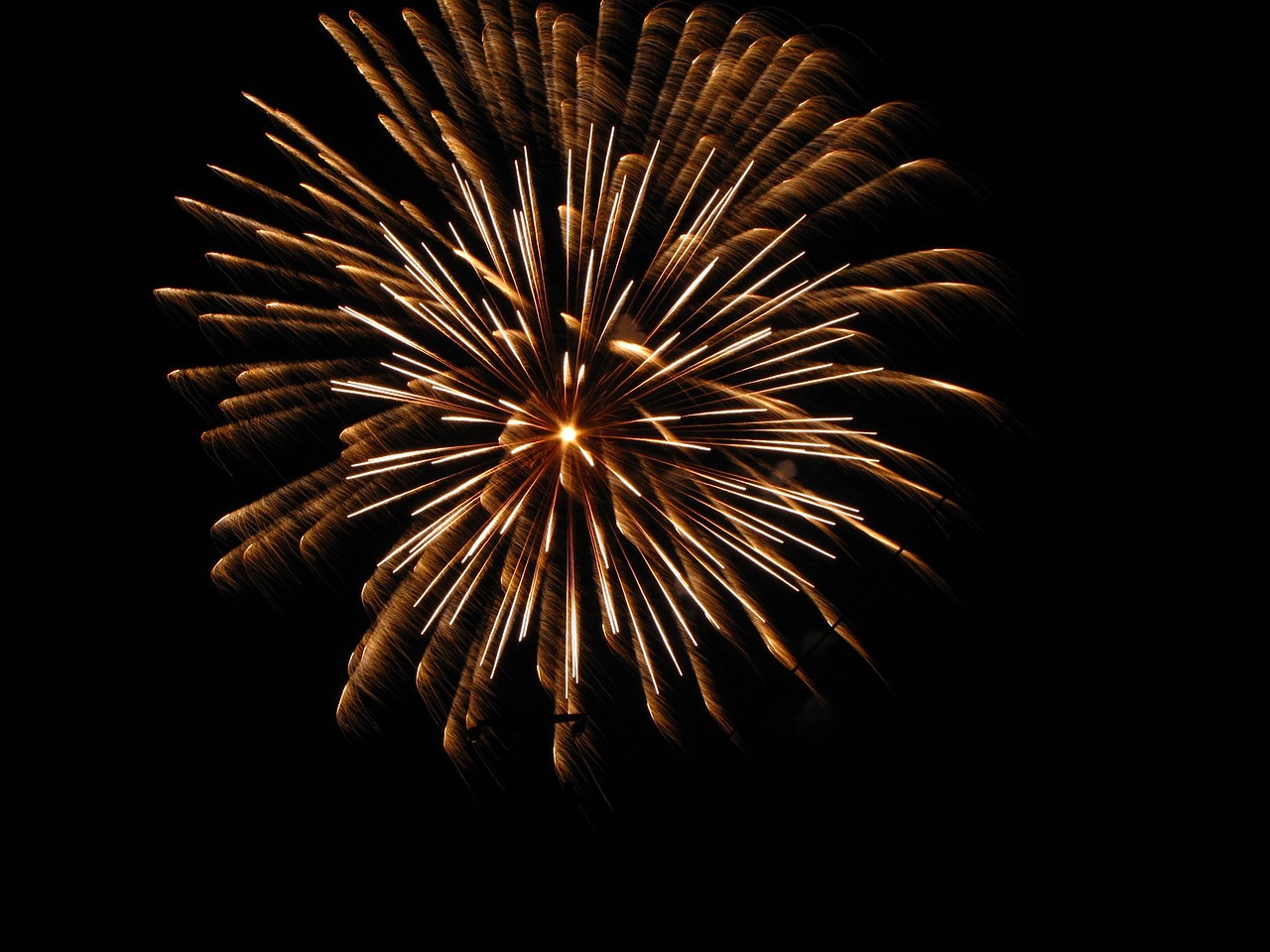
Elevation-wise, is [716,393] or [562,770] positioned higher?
[716,393]

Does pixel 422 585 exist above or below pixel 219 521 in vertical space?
below

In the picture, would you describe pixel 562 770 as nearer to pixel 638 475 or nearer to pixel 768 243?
pixel 638 475

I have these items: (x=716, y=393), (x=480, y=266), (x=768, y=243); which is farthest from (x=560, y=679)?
(x=768, y=243)

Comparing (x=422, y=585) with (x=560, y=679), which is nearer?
(x=422, y=585)

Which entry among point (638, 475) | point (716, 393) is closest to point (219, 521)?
point (638, 475)

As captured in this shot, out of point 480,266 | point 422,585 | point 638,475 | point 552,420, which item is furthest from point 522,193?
point 422,585

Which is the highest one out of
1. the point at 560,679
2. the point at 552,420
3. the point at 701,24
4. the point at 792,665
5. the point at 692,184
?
the point at 701,24

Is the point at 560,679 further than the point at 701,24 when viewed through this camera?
Yes

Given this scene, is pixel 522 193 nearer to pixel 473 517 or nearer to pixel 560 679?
pixel 473 517

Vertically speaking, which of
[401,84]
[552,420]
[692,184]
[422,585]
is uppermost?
[401,84]
